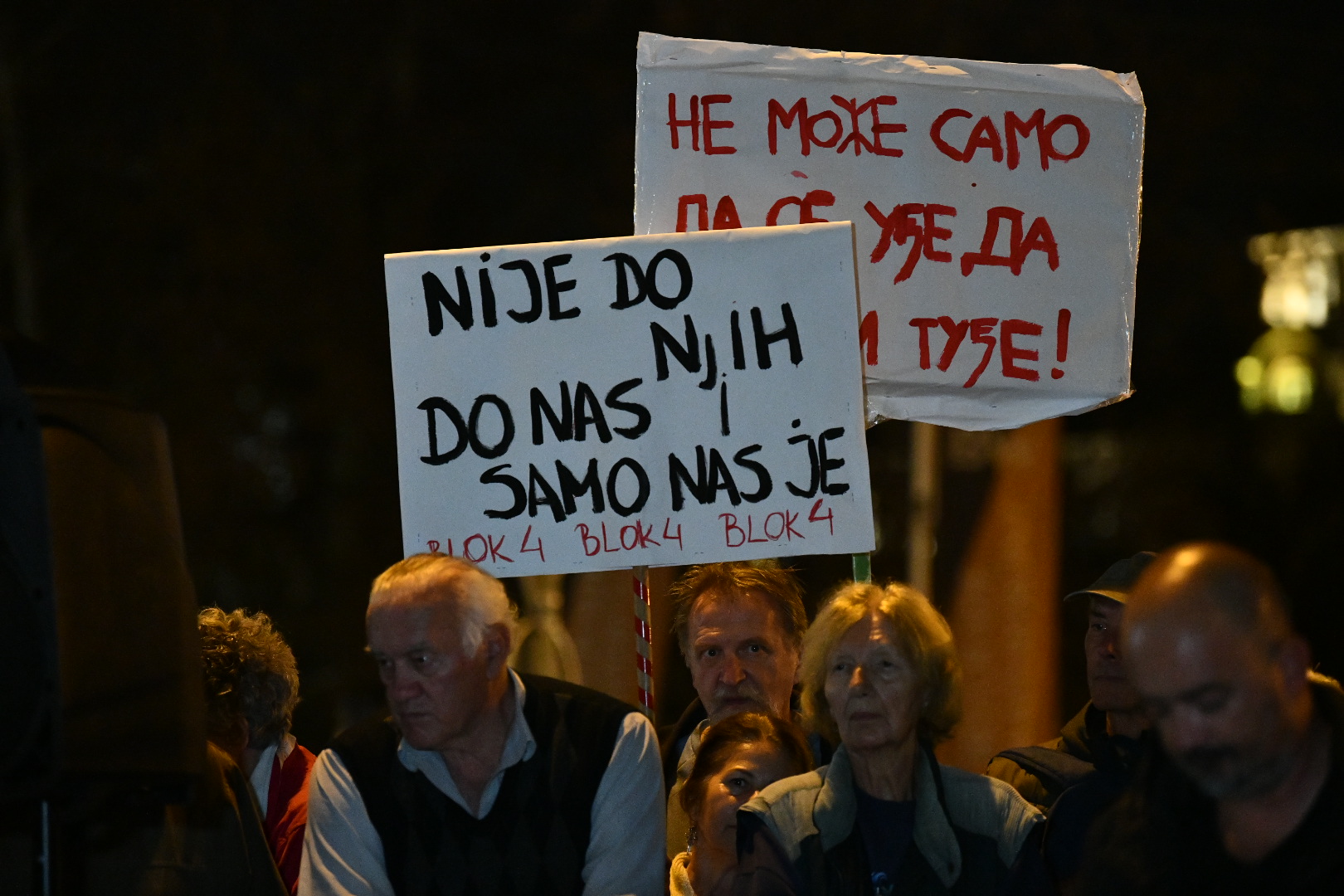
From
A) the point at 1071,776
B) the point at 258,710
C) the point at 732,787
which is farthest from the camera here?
the point at 258,710

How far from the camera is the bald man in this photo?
7.60 ft

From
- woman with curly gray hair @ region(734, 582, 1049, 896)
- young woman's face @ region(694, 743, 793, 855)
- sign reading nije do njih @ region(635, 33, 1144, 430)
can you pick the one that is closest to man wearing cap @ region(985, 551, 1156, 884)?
woman with curly gray hair @ region(734, 582, 1049, 896)

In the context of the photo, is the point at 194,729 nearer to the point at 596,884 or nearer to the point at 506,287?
the point at 596,884

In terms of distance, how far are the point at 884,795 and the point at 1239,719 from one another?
1.11 metres

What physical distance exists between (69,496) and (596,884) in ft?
4.21

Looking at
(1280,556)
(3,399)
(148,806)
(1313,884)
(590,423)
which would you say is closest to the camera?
(1313,884)

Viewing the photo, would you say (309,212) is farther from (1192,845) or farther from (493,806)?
(1192,845)

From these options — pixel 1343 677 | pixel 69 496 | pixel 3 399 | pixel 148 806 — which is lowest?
pixel 1343 677

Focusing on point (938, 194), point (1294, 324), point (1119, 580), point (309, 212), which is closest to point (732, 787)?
point (1119, 580)

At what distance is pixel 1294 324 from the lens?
2183 cm

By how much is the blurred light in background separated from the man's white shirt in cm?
1662

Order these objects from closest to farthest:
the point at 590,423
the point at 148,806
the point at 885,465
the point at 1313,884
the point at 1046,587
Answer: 1. the point at 1313,884
2. the point at 148,806
3. the point at 590,423
4. the point at 1046,587
5. the point at 885,465

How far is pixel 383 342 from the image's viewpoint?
1405cm

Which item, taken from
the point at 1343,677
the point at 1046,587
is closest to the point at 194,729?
the point at 1046,587
